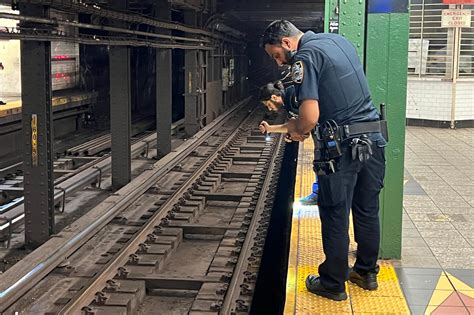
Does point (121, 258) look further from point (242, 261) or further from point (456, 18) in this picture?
point (456, 18)

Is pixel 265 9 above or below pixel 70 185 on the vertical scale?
above

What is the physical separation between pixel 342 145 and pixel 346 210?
0.39 metres

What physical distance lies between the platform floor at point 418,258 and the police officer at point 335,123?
27cm

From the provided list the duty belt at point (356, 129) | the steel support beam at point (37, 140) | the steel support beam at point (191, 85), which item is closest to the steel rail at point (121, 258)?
the steel support beam at point (37, 140)

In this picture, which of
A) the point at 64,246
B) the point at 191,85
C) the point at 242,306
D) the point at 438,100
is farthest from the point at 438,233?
the point at 438,100

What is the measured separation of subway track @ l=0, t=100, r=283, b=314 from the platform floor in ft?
2.07

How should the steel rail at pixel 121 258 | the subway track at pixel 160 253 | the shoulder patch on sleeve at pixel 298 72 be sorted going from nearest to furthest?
the shoulder patch on sleeve at pixel 298 72
the steel rail at pixel 121 258
the subway track at pixel 160 253

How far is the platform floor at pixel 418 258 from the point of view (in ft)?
13.2

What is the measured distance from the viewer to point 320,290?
13.5ft

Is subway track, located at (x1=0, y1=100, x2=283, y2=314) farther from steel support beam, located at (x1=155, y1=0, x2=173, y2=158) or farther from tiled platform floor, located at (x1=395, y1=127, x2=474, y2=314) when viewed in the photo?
tiled platform floor, located at (x1=395, y1=127, x2=474, y2=314)

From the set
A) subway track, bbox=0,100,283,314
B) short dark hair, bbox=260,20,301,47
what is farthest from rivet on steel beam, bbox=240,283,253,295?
short dark hair, bbox=260,20,301,47

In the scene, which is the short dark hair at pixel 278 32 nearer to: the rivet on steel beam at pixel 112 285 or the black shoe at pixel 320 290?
the black shoe at pixel 320 290

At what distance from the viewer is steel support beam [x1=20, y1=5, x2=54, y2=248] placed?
6.23 m

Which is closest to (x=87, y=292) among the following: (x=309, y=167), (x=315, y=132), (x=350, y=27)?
(x=315, y=132)
